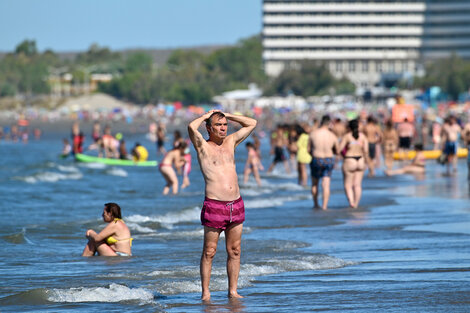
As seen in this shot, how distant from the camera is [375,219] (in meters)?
13.2

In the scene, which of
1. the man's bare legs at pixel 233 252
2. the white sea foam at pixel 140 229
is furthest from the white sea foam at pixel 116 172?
the man's bare legs at pixel 233 252

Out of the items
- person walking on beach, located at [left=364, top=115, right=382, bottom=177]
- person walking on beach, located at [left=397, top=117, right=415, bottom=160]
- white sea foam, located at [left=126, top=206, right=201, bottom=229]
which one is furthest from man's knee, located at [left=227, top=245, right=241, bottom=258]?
person walking on beach, located at [left=397, top=117, right=415, bottom=160]

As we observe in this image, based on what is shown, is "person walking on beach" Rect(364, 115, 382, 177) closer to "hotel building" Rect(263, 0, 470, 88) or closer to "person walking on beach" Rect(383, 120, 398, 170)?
"person walking on beach" Rect(383, 120, 398, 170)

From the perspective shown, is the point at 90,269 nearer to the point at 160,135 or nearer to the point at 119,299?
the point at 119,299

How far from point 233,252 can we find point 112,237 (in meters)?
3.21

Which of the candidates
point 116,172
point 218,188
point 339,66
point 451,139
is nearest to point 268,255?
point 218,188

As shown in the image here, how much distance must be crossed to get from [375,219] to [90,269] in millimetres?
5243

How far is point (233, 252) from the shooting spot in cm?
739

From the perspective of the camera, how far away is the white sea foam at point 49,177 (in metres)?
26.3

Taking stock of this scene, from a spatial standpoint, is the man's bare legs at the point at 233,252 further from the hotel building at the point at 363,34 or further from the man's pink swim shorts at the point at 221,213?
the hotel building at the point at 363,34

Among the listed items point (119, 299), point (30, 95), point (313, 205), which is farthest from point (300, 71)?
point (119, 299)

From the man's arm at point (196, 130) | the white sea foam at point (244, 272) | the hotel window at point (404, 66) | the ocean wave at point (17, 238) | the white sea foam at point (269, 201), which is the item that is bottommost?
the white sea foam at point (269, 201)

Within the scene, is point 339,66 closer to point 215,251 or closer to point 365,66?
point 365,66

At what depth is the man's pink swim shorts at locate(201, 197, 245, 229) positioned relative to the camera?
7219mm
